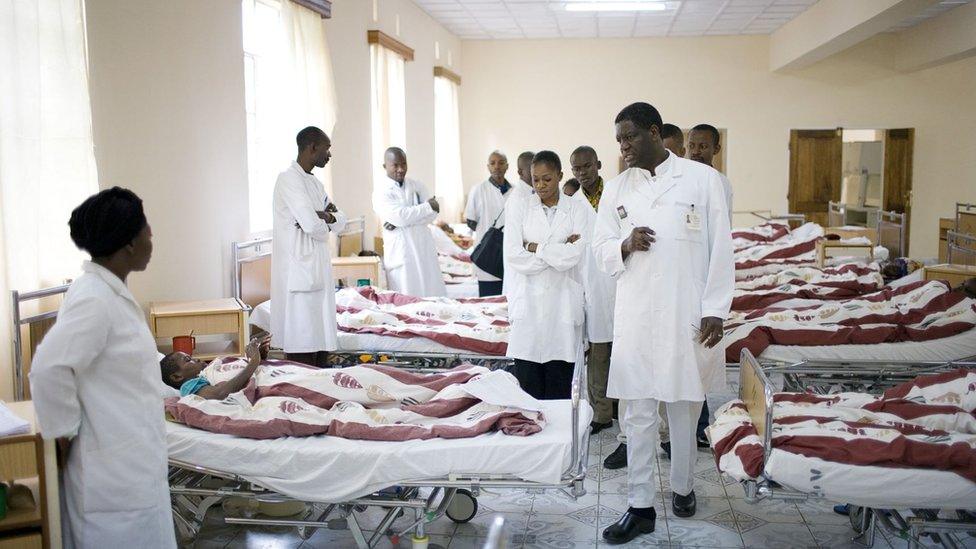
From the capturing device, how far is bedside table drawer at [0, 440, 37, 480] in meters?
2.62

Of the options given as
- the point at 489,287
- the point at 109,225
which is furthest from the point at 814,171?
the point at 109,225

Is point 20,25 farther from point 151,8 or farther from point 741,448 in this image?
point 741,448

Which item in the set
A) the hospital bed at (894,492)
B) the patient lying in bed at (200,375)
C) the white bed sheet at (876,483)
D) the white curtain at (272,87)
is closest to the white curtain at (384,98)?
the white curtain at (272,87)

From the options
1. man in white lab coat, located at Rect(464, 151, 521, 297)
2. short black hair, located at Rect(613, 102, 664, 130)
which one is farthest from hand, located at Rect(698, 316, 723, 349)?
man in white lab coat, located at Rect(464, 151, 521, 297)

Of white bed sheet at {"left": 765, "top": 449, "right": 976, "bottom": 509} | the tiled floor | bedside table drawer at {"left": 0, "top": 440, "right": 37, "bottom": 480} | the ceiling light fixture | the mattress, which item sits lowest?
the tiled floor

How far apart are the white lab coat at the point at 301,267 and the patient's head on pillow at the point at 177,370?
1.04 m

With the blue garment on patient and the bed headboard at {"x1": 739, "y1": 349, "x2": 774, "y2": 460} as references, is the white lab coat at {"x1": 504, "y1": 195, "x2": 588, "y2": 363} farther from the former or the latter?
the blue garment on patient

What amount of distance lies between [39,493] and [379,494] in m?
1.26

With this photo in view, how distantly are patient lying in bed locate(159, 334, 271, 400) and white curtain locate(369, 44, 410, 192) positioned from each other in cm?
503

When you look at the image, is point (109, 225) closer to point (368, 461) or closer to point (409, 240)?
point (368, 461)

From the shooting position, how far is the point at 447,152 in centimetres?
1321

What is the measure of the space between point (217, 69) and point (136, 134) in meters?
1.16

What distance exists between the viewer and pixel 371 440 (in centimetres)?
337

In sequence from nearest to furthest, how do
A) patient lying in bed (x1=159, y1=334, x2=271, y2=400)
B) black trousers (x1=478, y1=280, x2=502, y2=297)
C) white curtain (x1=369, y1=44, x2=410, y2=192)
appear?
1. patient lying in bed (x1=159, y1=334, x2=271, y2=400)
2. black trousers (x1=478, y1=280, x2=502, y2=297)
3. white curtain (x1=369, y1=44, x2=410, y2=192)
